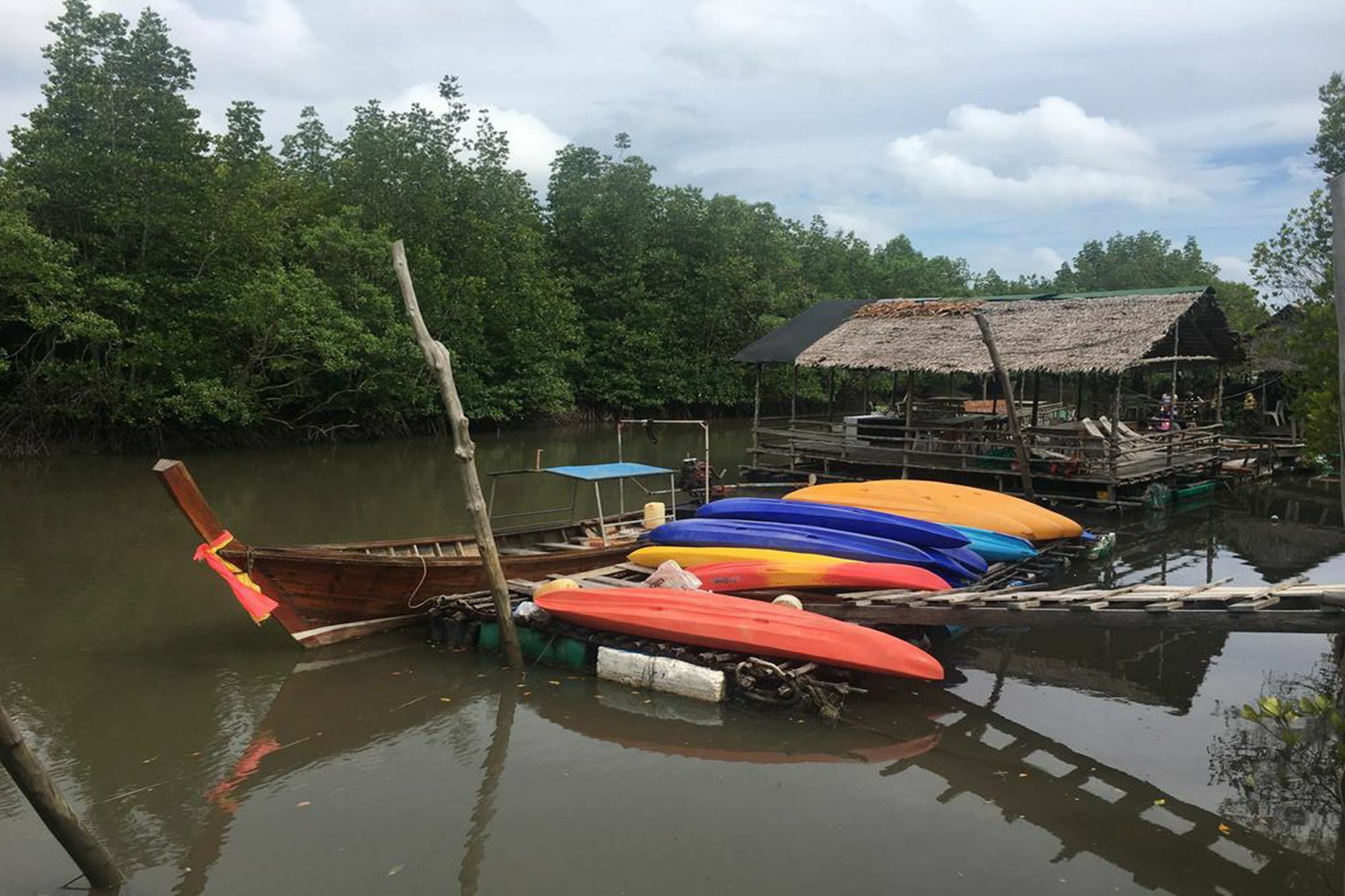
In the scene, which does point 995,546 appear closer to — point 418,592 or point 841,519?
point 841,519

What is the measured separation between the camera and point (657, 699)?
27.6 feet

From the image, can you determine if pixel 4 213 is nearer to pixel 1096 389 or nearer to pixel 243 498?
pixel 243 498

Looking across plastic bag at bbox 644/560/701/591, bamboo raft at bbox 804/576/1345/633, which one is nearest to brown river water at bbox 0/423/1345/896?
bamboo raft at bbox 804/576/1345/633

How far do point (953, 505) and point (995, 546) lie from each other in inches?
52.7

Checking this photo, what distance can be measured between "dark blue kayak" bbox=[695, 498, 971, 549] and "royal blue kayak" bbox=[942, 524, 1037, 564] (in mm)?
752

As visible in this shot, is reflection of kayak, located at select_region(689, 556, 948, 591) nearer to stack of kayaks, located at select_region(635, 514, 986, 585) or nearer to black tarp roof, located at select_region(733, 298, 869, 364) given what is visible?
stack of kayaks, located at select_region(635, 514, 986, 585)

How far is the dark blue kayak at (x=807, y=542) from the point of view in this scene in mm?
10711

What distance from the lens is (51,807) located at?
14.6ft

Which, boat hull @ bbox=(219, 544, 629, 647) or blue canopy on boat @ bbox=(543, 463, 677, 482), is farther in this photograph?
blue canopy on boat @ bbox=(543, 463, 677, 482)

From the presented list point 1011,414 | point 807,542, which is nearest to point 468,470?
point 807,542

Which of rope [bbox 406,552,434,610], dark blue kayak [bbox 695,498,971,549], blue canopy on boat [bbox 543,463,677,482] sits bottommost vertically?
rope [bbox 406,552,434,610]

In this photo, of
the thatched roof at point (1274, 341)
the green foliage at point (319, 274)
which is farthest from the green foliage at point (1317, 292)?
the green foliage at point (319, 274)

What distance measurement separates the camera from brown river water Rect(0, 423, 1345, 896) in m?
5.70

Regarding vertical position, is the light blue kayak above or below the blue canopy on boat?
below
